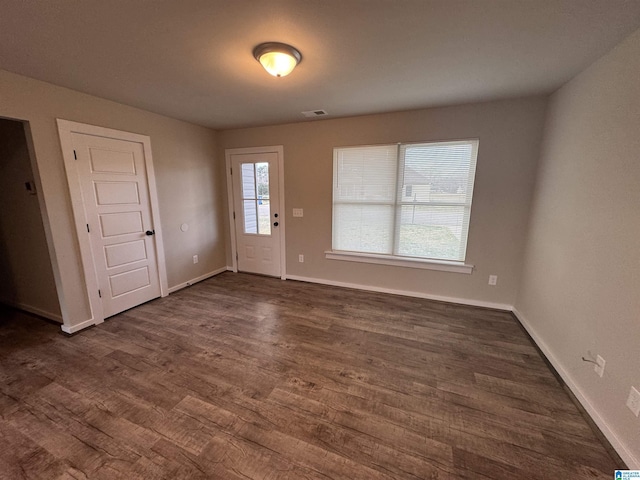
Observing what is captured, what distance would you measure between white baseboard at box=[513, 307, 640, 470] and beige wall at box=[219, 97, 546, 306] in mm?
773

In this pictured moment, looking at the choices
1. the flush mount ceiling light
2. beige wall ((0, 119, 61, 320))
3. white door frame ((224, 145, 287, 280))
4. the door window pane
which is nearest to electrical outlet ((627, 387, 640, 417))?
the flush mount ceiling light

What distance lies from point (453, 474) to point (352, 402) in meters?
0.65

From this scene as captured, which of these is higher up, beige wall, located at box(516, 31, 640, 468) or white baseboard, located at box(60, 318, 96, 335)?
beige wall, located at box(516, 31, 640, 468)

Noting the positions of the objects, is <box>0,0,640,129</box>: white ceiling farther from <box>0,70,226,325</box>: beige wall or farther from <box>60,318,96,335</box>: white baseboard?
<box>60,318,96,335</box>: white baseboard

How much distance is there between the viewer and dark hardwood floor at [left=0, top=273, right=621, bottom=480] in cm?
135

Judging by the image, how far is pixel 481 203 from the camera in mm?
2943

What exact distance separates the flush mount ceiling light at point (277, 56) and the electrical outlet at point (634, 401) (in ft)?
9.40

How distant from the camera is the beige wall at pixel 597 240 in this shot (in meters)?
1.45

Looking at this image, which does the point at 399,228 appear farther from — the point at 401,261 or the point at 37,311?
the point at 37,311

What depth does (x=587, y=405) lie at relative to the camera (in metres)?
1.68

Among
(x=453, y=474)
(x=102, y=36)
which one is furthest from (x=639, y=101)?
(x=102, y=36)

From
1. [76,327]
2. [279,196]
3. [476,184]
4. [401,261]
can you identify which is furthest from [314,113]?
[76,327]

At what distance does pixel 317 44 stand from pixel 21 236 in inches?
146

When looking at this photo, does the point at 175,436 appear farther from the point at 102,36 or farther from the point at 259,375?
the point at 102,36
